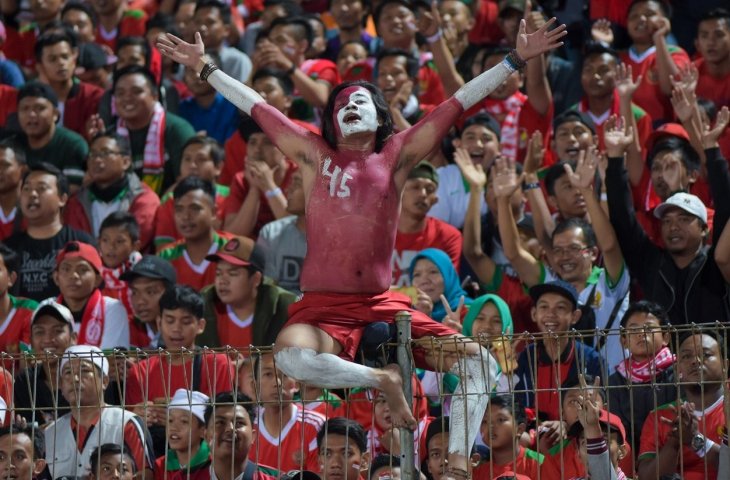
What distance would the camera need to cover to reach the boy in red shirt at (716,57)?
1375 centimetres

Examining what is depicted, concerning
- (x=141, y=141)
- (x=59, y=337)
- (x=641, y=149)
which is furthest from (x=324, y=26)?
(x=59, y=337)

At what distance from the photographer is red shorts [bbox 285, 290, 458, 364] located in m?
8.21

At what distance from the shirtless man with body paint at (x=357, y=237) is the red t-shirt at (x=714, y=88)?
5.34 m

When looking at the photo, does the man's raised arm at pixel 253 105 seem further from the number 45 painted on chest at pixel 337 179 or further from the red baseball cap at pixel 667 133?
the red baseball cap at pixel 667 133

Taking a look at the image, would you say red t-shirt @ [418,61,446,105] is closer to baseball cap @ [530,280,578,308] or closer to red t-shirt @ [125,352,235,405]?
baseball cap @ [530,280,578,308]

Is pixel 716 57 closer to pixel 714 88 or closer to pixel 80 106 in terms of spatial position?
pixel 714 88

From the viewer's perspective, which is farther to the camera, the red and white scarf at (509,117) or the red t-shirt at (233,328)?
the red and white scarf at (509,117)

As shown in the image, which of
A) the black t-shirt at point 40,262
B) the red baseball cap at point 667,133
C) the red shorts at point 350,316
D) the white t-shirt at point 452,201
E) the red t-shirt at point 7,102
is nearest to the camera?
the red shorts at point 350,316

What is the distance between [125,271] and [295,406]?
2.58 metres

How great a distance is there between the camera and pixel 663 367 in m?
9.43

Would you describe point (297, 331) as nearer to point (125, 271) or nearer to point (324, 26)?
point (125, 271)

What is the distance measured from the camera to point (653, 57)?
46.9ft

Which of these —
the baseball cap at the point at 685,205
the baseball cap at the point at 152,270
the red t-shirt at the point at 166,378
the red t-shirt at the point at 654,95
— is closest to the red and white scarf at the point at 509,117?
the red t-shirt at the point at 654,95

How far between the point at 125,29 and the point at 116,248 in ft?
17.2
